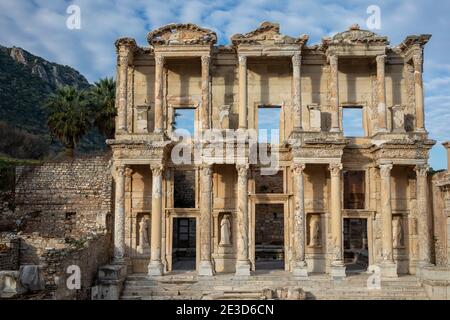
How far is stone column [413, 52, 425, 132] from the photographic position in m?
21.3

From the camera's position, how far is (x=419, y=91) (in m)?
21.6

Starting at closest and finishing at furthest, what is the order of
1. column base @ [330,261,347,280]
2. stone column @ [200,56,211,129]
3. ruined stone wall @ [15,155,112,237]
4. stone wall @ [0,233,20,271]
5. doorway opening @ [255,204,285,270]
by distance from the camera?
1. stone wall @ [0,233,20,271]
2. column base @ [330,261,347,280]
3. stone column @ [200,56,211,129]
4. ruined stone wall @ [15,155,112,237]
5. doorway opening @ [255,204,285,270]

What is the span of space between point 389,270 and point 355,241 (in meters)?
10.7

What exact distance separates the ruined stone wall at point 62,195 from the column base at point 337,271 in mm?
10957

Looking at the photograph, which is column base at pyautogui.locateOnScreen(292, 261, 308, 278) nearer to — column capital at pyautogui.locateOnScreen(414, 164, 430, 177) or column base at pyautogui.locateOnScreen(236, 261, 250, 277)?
column base at pyautogui.locateOnScreen(236, 261, 250, 277)

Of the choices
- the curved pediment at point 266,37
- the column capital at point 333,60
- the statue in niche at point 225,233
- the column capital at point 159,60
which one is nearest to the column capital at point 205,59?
the curved pediment at point 266,37

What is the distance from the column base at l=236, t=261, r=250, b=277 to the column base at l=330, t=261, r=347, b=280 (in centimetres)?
336

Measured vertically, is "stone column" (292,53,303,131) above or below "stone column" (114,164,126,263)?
above

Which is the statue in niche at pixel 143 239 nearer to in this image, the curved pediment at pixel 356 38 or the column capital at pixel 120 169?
the column capital at pixel 120 169

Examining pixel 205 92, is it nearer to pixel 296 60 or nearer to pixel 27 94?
pixel 296 60

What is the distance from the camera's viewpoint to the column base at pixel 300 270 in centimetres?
1962

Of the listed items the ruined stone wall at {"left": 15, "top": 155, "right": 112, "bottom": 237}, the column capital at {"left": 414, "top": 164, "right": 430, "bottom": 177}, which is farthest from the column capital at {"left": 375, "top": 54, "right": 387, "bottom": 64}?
the ruined stone wall at {"left": 15, "top": 155, "right": 112, "bottom": 237}

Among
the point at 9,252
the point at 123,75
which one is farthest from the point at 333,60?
the point at 9,252

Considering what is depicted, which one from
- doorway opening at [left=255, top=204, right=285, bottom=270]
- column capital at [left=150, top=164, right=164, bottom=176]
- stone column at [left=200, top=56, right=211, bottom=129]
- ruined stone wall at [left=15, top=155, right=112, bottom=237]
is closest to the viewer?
column capital at [left=150, top=164, right=164, bottom=176]
